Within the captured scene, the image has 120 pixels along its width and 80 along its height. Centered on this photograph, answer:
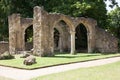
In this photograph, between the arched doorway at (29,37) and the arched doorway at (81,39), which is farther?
the arched doorway at (29,37)

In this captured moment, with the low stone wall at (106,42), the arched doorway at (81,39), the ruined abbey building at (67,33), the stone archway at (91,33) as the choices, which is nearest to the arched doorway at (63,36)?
the ruined abbey building at (67,33)

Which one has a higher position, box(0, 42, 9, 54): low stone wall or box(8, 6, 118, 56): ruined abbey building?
box(8, 6, 118, 56): ruined abbey building

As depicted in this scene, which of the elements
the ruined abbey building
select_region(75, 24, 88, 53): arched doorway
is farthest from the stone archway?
select_region(75, 24, 88, 53): arched doorway

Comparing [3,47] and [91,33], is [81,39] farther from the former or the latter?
[3,47]

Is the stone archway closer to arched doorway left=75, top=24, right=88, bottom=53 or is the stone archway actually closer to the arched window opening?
arched doorway left=75, top=24, right=88, bottom=53

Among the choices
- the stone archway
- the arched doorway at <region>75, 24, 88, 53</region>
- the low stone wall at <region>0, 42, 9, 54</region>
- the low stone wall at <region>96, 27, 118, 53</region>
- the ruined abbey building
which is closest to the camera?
the ruined abbey building

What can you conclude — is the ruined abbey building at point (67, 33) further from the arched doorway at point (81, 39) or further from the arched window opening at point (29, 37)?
the arched window opening at point (29, 37)

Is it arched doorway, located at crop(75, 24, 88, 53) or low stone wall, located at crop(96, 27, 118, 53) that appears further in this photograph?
arched doorway, located at crop(75, 24, 88, 53)

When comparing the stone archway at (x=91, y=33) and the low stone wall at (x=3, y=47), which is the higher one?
the stone archway at (x=91, y=33)

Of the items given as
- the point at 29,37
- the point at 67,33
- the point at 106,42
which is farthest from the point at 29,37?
the point at 106,42

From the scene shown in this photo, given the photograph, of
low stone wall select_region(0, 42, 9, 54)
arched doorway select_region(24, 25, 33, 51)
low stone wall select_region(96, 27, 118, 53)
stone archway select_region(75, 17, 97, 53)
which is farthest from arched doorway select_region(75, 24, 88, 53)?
low stone wall select_region(0, 42, 9, 54)

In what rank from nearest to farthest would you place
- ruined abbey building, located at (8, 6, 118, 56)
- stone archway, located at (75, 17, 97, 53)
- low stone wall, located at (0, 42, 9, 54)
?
ruined abbey building, located at (8, 6, 118, 56)
stone archway, located at (75, 17, 97, 53)
low stone wall, located at (0, 42, 9, 54)

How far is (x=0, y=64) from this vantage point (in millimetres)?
17609

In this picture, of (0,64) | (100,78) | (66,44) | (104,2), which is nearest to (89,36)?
(66,44)
